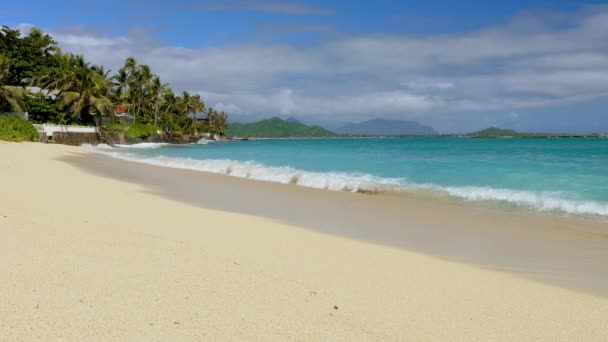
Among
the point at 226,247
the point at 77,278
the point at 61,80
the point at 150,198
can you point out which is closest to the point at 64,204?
the point at 150,198

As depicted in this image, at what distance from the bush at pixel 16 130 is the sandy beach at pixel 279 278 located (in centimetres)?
3525

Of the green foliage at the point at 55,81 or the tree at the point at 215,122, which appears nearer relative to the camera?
the green foliage at the point at 55,81

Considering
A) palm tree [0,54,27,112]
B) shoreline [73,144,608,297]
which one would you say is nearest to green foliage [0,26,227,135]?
palm tree [0,54,27,112]

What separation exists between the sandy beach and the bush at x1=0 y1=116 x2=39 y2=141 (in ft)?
116

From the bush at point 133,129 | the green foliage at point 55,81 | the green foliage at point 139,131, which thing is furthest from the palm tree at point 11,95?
the green foliage at point 139,131

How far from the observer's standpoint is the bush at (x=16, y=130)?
126 feet

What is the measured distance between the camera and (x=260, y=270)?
4.96 m

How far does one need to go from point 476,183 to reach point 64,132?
159 feet

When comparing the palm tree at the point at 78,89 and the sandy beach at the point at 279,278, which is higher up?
the palm tree at the point at 78,89

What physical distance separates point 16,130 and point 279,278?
1742 inches

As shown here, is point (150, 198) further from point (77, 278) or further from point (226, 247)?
point (77, 278)

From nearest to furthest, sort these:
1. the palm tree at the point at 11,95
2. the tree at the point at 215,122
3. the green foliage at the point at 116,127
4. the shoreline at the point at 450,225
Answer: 1. the shoreline at the point at 450,225
2. the palm tree at the point at 11,95
3. the green foliage at the point at 116,127
4. the tree at the point at 215,122

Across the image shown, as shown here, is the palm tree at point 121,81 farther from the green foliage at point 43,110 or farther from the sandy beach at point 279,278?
the sandy beach at point 279,278

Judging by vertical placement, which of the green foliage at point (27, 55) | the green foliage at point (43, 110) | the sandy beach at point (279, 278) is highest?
the green foliage at point (27, 55)
